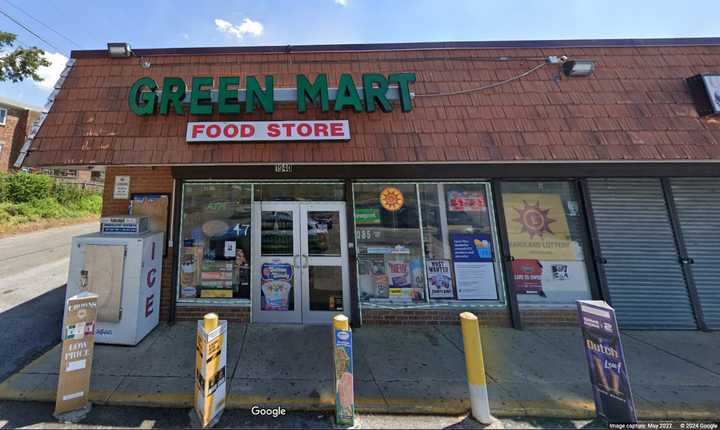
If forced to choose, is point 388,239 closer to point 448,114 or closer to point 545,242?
point 448,114

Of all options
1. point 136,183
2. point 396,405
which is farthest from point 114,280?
point 396,405

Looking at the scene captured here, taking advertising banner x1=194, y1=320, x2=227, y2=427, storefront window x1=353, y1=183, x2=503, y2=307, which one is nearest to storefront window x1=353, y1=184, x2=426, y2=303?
storefront window x1=353, y1=183, x2=503, y2=307

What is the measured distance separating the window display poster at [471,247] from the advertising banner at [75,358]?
5323mm

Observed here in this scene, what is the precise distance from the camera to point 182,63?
5086 mm

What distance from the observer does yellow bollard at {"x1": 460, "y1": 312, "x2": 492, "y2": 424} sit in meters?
2.65

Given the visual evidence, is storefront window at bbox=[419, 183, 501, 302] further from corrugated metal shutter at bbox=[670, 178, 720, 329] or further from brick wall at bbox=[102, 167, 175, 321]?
brick wall at bbox=[102, 167, 175, 321]

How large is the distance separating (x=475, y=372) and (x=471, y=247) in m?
2.67

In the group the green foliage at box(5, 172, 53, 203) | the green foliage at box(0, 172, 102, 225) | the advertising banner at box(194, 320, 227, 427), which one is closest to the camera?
the advertising banner at box(194, 320, 227, 427)

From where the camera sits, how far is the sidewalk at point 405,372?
2.84 meters

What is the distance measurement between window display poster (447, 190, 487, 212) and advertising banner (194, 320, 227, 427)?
4.36 m

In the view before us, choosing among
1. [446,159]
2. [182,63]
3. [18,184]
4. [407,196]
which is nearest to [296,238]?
[407,196]

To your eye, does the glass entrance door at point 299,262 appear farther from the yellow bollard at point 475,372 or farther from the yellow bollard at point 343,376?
the yellow bollard at point 475,372

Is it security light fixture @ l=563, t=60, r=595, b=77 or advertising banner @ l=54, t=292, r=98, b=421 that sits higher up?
security light fixture @ l=563, t=60, r=595, b=77

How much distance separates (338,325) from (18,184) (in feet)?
72.5
